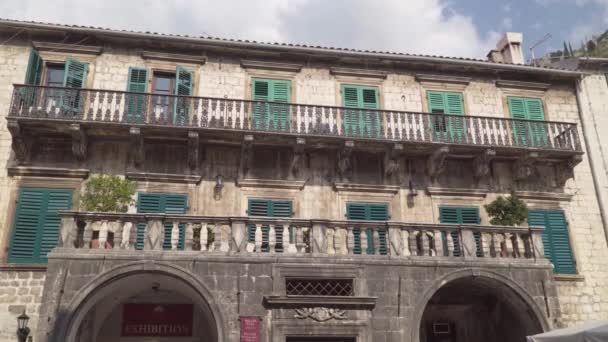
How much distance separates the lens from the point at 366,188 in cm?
1540

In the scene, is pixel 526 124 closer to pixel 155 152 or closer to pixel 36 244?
pixel 155 152

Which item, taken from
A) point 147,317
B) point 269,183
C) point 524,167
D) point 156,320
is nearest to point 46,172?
point 147,317

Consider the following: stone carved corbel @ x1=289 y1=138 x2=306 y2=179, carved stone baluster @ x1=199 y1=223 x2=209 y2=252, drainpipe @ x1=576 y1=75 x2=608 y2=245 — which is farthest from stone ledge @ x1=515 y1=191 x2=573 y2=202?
carved stone baluster @ x1=199 y1=223 x2=209 y2=252

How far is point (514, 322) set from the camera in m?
12.2

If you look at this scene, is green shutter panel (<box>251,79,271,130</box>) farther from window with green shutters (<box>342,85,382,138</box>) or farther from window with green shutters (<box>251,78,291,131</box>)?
window with green shutters (<box>342,85,382,138</box>)

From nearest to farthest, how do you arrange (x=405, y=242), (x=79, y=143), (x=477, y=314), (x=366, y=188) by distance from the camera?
(x=405, y=242)
(x=477, y=314)
(x=79, y=143)
(x=366, y=188)

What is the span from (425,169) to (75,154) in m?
9.93

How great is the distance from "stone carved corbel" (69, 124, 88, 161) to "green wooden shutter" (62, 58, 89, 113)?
2.11 feet

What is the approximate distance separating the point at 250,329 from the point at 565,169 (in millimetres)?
11400

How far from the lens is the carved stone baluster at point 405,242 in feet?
38.5

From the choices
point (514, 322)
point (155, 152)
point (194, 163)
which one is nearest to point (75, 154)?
point (155, 152)

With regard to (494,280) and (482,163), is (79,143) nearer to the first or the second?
(494,280)

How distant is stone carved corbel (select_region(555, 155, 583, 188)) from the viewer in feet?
53.2

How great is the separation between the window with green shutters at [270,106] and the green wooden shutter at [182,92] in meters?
1.85
